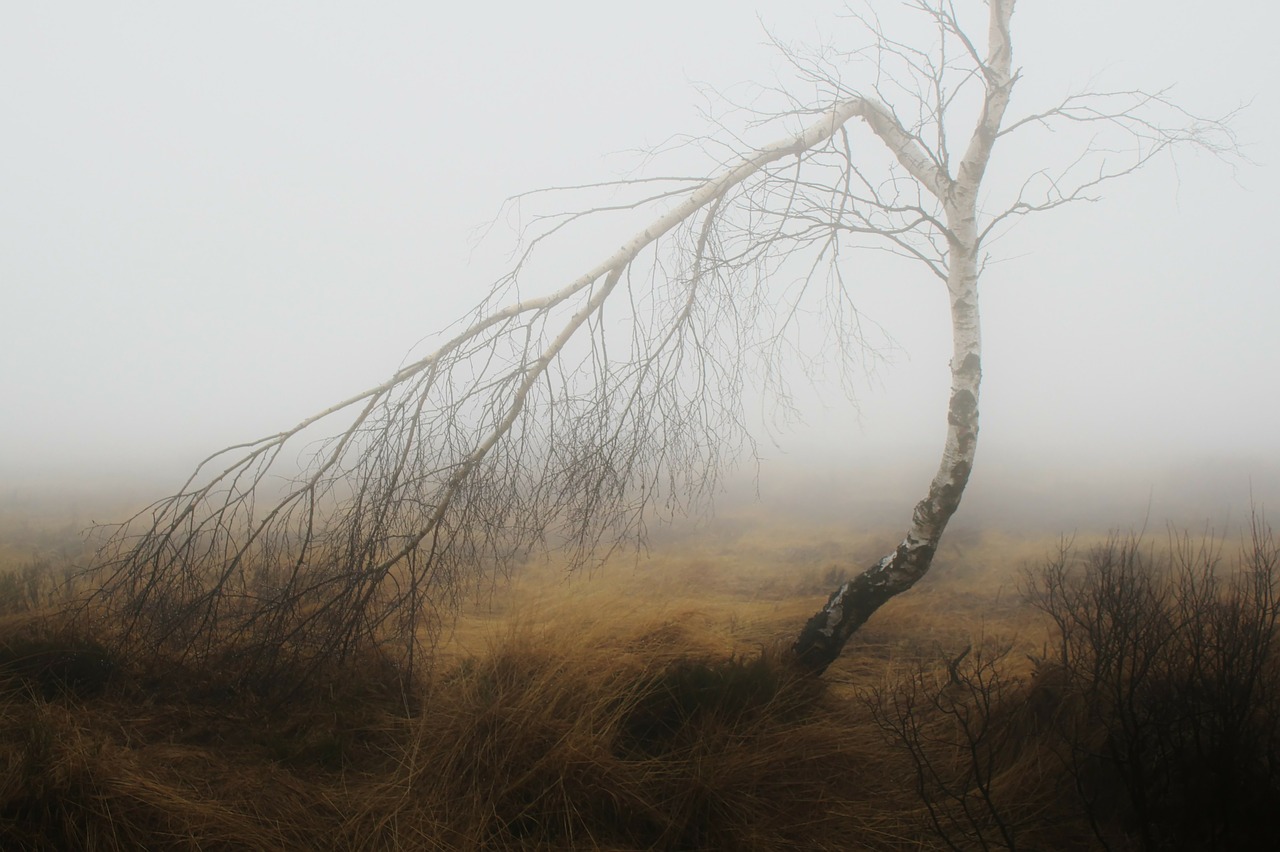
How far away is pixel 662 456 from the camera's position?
11.1 feet

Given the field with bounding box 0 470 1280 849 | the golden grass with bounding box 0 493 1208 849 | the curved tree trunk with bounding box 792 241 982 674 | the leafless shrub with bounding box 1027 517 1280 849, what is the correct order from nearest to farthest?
1. the leafless shrub with bounding box 1027 517 1280 849
2. the field with bounding box 0 470 1280 849
3. the golden grass with bounding box 0 493 1208 849
4. the curved tree trunk with bounding box 792 241 982 674

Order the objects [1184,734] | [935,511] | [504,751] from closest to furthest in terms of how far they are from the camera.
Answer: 1. [1184,734]
2. [504,751]
3. [935,511]

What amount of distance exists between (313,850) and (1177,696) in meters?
3.86

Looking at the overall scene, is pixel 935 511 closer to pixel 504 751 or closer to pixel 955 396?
pixel 955 396

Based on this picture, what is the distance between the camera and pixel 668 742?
316 centimetres

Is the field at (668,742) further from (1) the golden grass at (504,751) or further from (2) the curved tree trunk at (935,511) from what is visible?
(2) the curved tree trunk at (935,511)

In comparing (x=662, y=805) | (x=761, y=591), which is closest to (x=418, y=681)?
(x=662, y=805)

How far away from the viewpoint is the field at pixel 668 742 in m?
2.42

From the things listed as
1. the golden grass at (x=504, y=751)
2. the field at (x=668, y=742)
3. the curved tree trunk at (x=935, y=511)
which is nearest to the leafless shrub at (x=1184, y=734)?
the field at (x=668, y=742)

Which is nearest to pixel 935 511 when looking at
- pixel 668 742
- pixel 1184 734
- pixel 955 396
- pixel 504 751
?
pixel 955 396

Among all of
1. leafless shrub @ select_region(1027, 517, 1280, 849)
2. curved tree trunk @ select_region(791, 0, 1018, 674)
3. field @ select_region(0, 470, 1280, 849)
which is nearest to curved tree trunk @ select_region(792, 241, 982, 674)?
curved tree trunk @ select_region(791, 0, 1018, 674)

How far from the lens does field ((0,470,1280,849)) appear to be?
2.42 metres

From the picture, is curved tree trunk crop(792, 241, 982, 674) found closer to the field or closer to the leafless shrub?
the field

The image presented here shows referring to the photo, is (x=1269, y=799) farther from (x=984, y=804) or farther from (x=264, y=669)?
(x=264, y=669)
